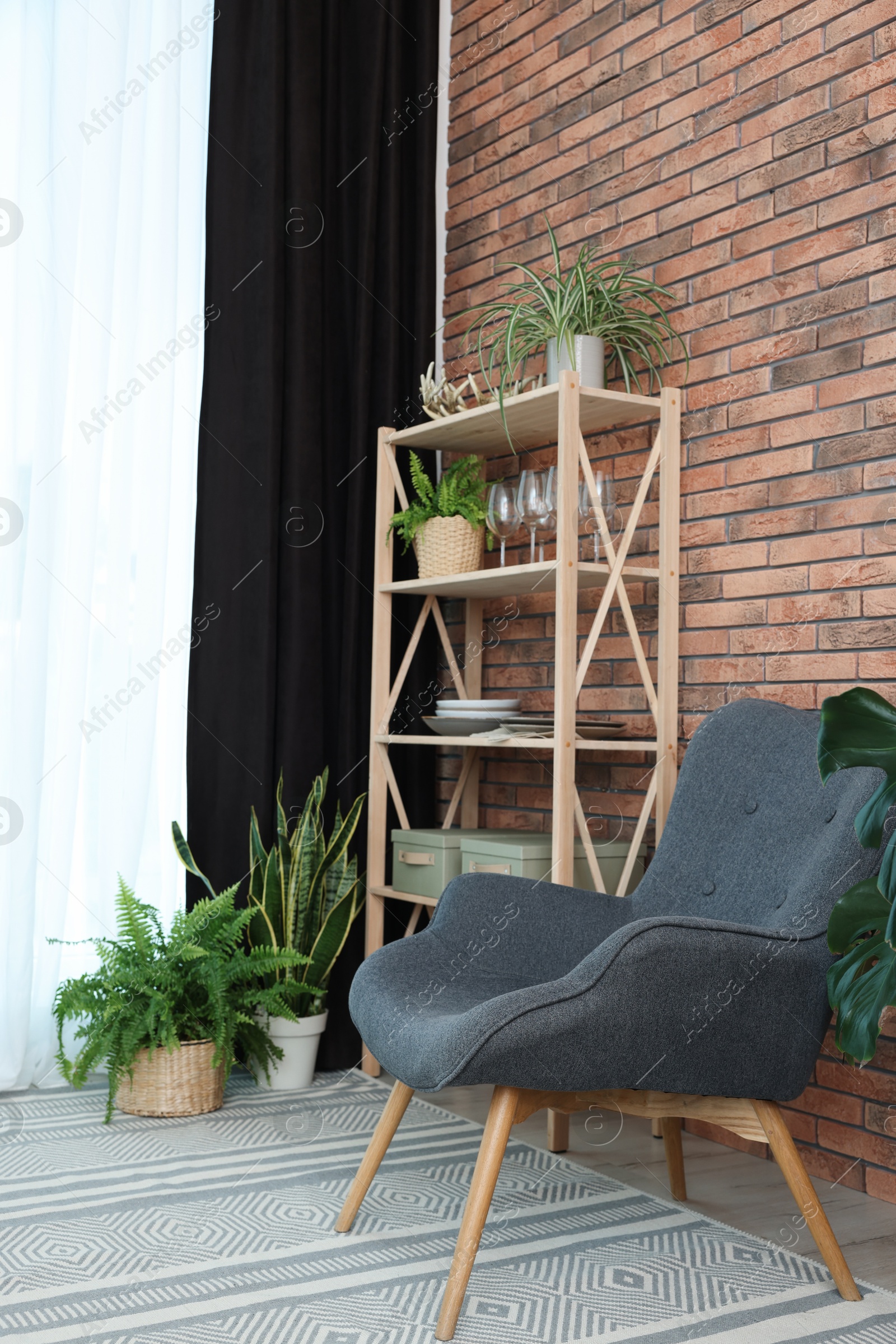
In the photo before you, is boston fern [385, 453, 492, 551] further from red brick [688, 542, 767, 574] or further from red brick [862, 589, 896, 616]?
red brick [862, 589, 896, 616]

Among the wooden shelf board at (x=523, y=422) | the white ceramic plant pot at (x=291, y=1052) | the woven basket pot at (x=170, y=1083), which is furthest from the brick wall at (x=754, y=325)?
the woven basket pot at (x=170, y=1083)

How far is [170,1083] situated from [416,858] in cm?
80

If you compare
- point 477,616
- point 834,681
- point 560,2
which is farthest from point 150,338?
point 834,681

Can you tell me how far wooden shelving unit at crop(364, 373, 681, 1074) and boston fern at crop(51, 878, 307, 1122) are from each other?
1.35 feet

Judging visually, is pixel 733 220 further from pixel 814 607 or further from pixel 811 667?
pixel 811 667

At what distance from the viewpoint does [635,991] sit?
1.77m

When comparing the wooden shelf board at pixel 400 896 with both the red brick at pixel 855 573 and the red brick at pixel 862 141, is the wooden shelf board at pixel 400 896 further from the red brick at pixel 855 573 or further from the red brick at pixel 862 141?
the red brick at pixel 862 141

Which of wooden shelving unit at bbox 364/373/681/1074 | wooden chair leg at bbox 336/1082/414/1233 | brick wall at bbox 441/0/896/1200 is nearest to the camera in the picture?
wooden chair leg at bbox 336/1082/414/1233

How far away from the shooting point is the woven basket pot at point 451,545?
3.11 m

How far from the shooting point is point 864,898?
1777 mm

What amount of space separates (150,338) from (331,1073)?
195 cm

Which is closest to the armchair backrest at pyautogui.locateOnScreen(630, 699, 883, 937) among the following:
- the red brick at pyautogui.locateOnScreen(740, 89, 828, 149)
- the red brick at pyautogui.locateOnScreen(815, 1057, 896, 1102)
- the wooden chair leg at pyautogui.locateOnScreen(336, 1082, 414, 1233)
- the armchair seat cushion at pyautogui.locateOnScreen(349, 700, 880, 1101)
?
the armchair seat cushion at pyautogui.locateOnScreen(349, 700, 880, 1101)

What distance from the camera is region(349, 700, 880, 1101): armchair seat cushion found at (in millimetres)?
1748

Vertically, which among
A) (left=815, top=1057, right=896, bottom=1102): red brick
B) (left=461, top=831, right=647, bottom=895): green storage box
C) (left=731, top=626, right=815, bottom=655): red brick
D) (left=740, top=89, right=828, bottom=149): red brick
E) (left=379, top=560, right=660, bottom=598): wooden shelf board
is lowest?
(left=815, top=1057, right=896, bottom=1102): red brick
